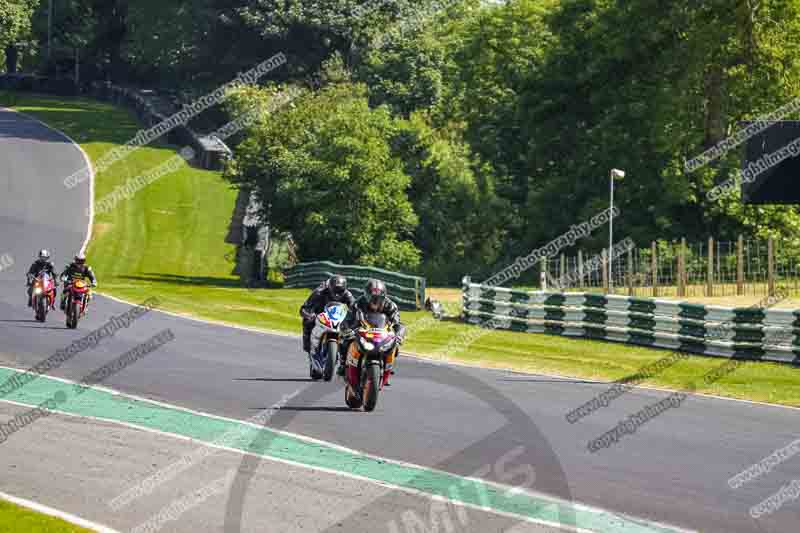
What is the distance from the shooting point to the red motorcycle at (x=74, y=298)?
97.2ft

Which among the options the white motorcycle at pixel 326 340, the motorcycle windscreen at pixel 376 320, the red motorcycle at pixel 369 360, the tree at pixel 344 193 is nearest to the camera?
the red motorcycle at pixel 369 360

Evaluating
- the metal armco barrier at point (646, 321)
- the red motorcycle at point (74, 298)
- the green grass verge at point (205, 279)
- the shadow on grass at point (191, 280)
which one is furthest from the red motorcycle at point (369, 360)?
the shadow on grass at point (191, 280)

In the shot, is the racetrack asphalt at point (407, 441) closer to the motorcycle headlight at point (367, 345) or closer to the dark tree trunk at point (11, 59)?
the motorcycle headlight at point (367, 345)

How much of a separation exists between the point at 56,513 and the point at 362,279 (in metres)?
30.1

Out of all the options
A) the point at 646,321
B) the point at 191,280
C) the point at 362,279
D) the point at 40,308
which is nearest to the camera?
the point at 646,321

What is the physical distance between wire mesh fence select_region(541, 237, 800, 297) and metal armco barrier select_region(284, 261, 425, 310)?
3.81 meters

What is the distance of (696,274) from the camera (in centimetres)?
4669

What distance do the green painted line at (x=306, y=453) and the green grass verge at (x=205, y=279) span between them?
920cm

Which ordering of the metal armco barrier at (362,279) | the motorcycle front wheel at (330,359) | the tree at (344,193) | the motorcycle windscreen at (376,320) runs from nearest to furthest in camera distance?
1. the motorcycle windscreen at (376,320)
2. the motorcycle front wheel at (330,359)
3. the metal armco barrier at (362,279)
4. the tree at (344,193)

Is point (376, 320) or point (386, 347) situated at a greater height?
point (376, 320)

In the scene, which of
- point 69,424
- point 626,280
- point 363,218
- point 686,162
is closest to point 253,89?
point 363,218

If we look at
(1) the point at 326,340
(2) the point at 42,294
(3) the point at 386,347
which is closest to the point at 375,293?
(3) the point at 386,347

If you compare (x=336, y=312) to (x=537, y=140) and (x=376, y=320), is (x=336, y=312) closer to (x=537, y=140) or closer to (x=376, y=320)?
(x=376, y=320)

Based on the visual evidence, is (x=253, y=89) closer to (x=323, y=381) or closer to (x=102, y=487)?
(x=323, y=381)
